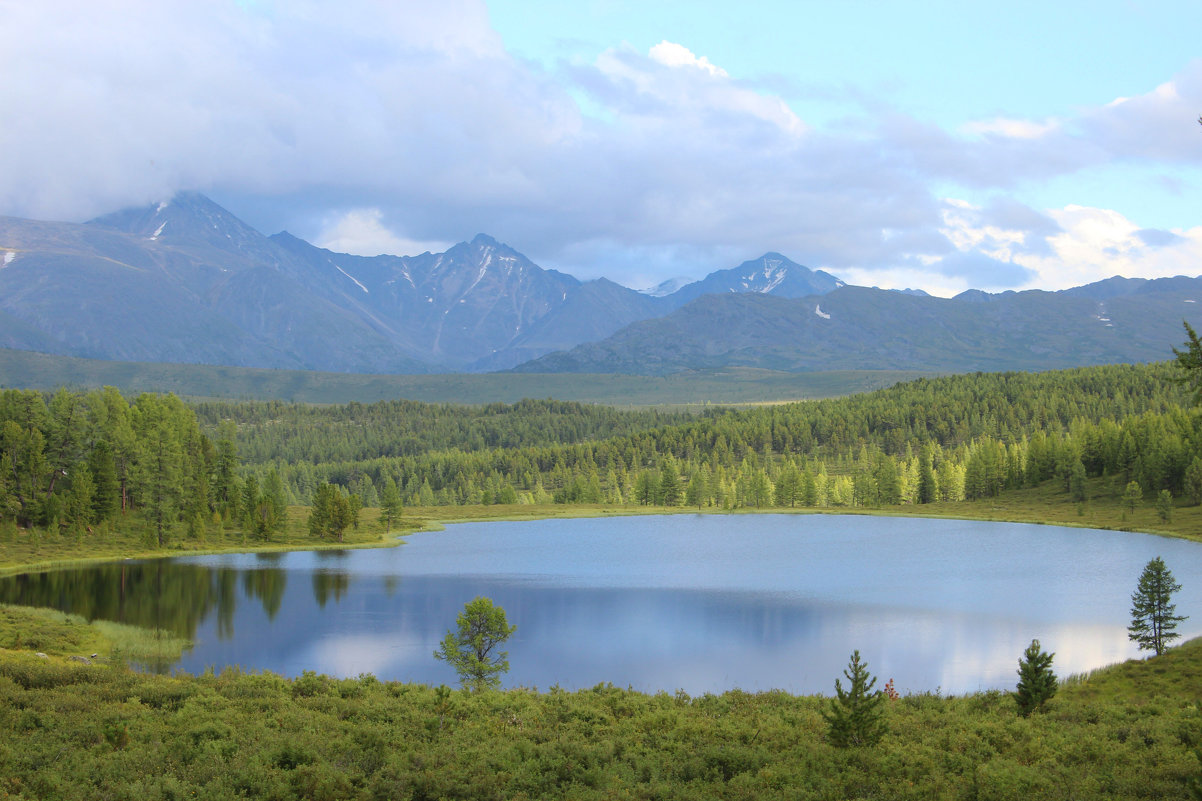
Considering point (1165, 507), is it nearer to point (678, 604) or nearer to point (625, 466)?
point (678, 604)

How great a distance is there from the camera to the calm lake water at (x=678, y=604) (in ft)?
143

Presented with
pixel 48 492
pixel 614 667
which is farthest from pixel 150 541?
pixel 614 667

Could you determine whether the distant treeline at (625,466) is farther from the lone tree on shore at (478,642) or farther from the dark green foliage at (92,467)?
the lone tree on shore at (478,642)

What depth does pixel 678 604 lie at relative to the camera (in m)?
62.2

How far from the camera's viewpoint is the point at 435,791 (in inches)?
721

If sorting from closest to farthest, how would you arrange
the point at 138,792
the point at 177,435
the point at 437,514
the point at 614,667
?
the point at 138,792
the point at 614,667
the point at 177,435
the point at 437,514

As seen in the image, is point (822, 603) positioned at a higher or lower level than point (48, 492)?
lower

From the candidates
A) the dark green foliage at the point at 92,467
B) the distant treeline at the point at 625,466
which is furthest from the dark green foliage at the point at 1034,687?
the dark green foliage at the point at 92,467

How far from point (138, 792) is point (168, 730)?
4.90 m

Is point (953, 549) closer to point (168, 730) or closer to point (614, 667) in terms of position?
point (614, 667)

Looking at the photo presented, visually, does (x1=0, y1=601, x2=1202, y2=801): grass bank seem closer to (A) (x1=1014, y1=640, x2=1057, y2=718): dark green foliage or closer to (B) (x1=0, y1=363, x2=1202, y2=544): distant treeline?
(A) (x1=1014, y1=640, x2=1057, y2=718): dark green foliage

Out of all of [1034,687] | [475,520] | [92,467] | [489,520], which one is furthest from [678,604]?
[475,520]

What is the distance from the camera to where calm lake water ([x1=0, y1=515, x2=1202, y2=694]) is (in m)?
43.5

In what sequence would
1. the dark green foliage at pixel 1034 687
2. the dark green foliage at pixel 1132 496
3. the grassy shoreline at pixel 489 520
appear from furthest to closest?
1. the dark green foliage at pixel 1132 496
2. the grassy shoreline at pixel 489 520
3. the dark green foliage at pixel 1034 687
